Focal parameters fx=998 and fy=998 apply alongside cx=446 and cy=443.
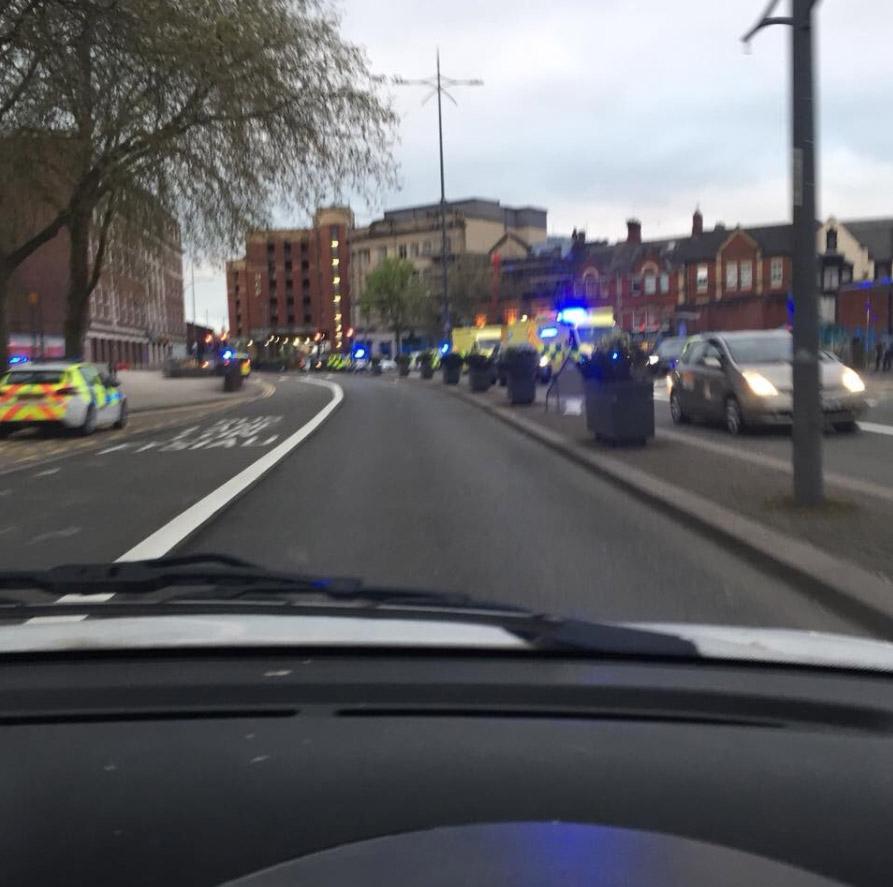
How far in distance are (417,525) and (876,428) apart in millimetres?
10899

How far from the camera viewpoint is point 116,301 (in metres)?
77.9

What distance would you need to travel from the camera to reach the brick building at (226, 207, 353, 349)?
140 m

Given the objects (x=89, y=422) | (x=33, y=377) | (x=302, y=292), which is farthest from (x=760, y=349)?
(x=302, y=292)

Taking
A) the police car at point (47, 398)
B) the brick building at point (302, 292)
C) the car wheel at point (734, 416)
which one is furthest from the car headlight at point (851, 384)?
the brick building at point (302, 292)

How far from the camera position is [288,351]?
462 feet

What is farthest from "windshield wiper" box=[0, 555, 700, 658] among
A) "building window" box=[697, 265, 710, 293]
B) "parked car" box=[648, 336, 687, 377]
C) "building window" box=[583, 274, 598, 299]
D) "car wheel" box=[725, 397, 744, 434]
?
"building window" box=[583, 274, 598, 299]

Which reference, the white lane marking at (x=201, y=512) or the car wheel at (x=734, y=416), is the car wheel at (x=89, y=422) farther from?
the car wheel at (x=734, y=416)

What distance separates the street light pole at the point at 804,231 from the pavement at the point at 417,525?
1.28m

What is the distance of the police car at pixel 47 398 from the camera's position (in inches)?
786

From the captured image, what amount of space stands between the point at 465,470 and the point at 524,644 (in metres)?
10.7

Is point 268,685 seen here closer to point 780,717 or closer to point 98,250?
point 780,717

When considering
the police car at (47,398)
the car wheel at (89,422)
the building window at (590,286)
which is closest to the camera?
the police car at (47,398)

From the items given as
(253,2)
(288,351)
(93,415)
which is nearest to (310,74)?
(253,2)

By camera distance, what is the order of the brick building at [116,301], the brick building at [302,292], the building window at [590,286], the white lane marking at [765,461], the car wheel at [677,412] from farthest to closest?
1. the brick building at [302,292]
2. the building window at [590,286]
3. the brick building at [116,301]
4. the car wheel at [677,412]
5. the white lane marking at [765,461]
